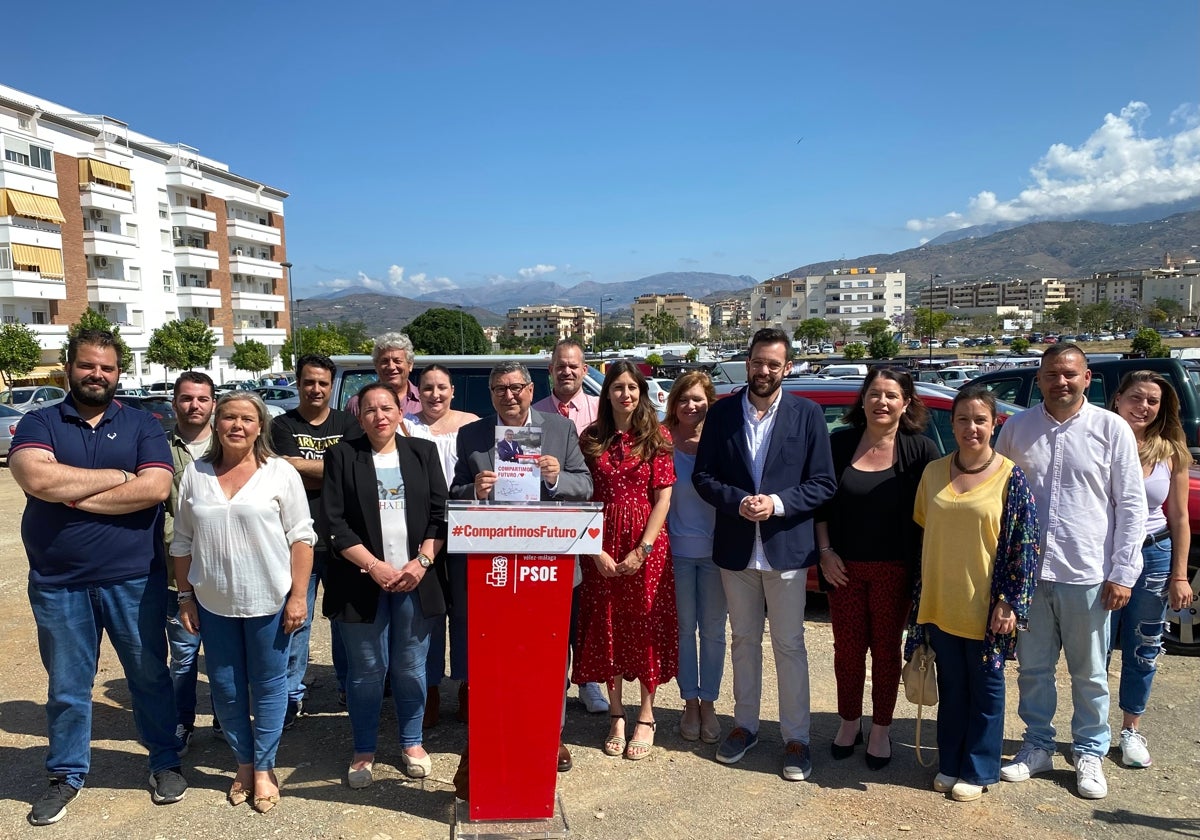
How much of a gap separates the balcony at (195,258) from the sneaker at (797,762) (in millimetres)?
57651

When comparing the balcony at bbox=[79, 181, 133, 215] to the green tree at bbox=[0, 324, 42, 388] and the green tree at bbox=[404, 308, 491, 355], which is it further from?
the green tree at bbox=[404, 308, 491, 355]

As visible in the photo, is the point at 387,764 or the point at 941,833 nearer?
the point at 941,833

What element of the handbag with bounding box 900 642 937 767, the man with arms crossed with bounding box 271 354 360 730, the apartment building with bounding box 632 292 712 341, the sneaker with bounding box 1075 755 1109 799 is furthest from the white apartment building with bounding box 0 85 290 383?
the apartment building with bounding box 632 292 712 341

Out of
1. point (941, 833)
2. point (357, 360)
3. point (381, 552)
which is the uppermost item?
point (357, 360)

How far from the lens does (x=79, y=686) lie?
11.6 feet

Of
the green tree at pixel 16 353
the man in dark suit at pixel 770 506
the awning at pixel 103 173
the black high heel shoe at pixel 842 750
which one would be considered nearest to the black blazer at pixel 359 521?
the man in dark suit at pixel 770 506

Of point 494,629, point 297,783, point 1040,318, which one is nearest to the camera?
point 494,629

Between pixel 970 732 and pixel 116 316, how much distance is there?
5433 centimetres

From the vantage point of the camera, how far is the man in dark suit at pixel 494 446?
3.58 meters

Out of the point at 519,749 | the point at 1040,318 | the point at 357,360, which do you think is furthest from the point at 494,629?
the point at 1040,318

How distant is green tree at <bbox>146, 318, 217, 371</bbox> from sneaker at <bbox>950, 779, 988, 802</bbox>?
46.4m

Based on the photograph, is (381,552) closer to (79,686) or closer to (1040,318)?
(79,686)

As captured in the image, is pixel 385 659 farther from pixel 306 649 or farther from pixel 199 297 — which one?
pixel 199 297

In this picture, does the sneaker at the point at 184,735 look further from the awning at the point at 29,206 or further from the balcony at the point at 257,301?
the balcony at the point at 257,301
